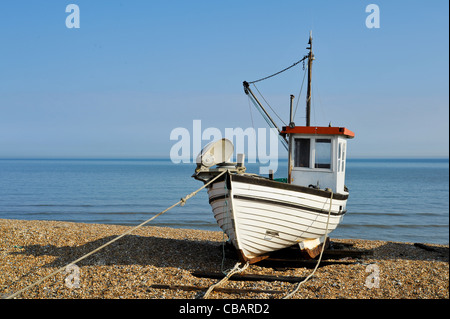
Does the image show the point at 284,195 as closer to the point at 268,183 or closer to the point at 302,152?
the point at 268,183

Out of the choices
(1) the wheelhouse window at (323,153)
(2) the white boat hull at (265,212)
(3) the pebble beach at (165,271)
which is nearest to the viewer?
(3) the pebble beach at (165,271)

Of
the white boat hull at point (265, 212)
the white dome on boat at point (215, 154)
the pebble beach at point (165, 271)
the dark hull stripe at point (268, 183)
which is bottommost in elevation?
the pebble beach at point (165, 271)

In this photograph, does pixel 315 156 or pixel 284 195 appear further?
pixel 315 156

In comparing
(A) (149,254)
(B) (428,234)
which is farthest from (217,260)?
(B) (428,234)

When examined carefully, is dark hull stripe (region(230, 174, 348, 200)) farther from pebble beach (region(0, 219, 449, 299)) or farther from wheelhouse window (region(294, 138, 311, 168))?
pebble beach (region(0, 219, 449, 299))

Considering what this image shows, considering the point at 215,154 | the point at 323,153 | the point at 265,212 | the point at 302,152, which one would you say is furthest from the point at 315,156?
the point at 215,154

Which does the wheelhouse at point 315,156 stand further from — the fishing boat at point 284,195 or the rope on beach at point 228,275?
the rope on beach at point 228,275

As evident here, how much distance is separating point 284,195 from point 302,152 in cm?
205

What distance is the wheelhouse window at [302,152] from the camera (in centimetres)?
1098

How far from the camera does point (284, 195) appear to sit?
9391mm

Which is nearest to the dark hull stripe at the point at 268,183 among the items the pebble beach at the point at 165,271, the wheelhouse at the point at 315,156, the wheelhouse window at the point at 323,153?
the wheelhouse at the point at 315,156
